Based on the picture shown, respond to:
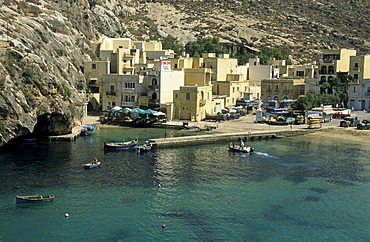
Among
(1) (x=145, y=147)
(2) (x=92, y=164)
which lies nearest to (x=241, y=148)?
(1) (x=145, y=147)

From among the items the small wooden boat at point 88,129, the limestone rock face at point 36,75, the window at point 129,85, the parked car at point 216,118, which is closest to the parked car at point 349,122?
the parked car at point 216,118

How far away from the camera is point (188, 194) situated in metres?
37.9

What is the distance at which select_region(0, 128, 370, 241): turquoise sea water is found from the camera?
31.0 m

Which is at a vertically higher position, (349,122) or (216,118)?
(349,122)

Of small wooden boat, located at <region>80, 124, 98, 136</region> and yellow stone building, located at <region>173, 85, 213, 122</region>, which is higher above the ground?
yellow stone building, located at <region>173, 85, 213, 122</region>

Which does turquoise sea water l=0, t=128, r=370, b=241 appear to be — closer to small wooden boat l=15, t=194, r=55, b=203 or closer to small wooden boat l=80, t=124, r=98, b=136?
small wooden boat l=15, t=194, r=55, b=203

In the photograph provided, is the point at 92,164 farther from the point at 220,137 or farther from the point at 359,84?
the point at 359,84

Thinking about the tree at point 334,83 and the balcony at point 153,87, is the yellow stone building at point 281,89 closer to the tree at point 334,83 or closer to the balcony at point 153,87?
the tree at point 334,83

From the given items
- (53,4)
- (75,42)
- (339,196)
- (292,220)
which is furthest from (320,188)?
(53,4)

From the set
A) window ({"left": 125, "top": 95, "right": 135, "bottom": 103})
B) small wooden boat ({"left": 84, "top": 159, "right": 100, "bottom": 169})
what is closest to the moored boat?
small wooden boat ({"left": 84, "top": 159, "right": 100, "bottom": 169})

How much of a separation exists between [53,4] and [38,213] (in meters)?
60.4

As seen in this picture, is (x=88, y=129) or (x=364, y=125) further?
(x=364, y=125)

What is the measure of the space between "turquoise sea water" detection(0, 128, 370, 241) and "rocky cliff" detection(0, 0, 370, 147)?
471cm

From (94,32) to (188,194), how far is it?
61.5 meters
